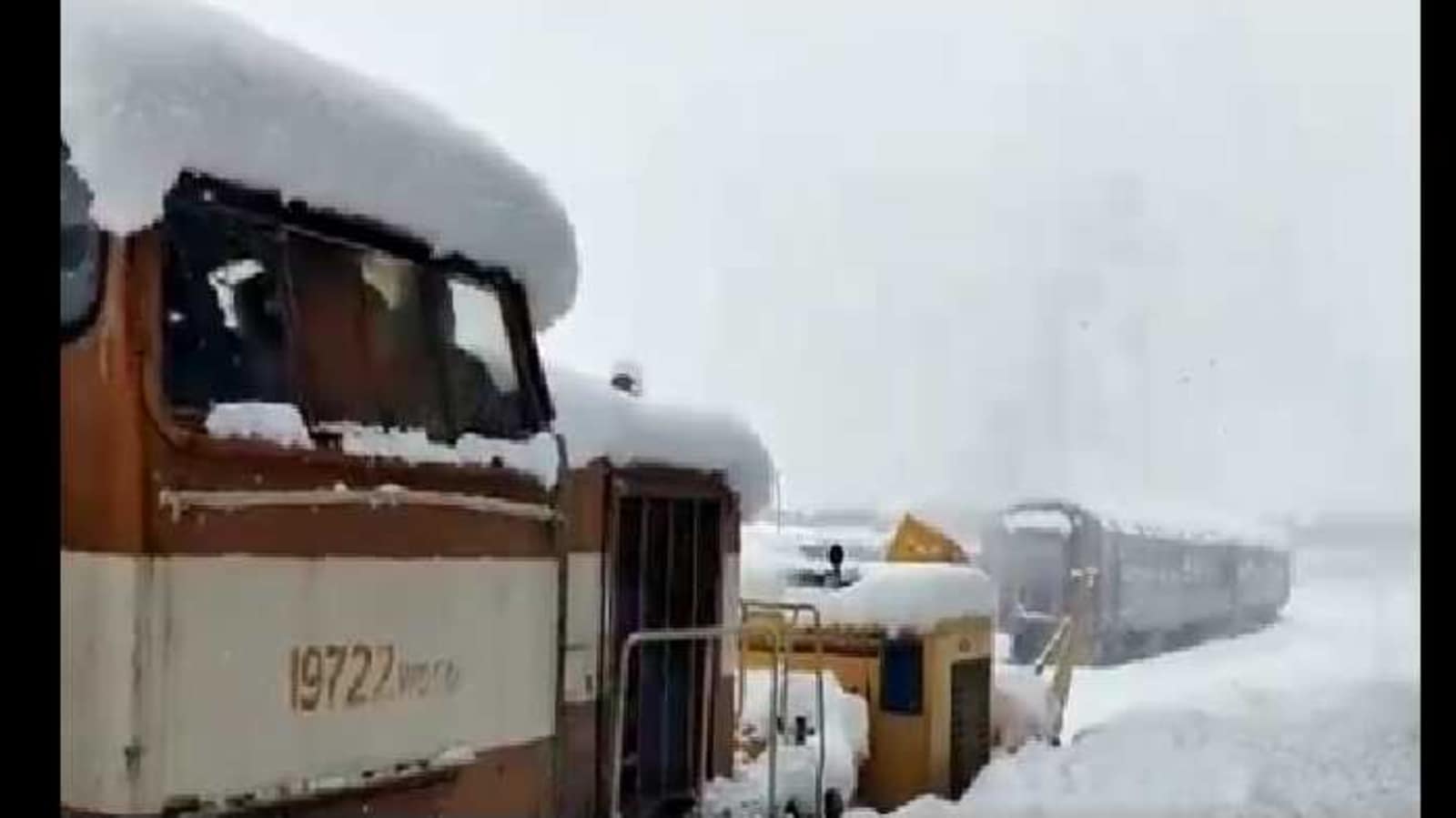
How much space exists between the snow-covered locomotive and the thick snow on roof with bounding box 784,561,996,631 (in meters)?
16.6

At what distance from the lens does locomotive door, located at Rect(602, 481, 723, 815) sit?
502cm

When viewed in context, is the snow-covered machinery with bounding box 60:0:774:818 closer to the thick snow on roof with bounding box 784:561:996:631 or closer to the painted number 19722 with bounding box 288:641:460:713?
the painted number 19722 with bounding box 288:641:460:713

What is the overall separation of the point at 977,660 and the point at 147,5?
7.02 meters

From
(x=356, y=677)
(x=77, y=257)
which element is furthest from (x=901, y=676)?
(x=77, y=257)

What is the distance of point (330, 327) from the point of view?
3.31 m

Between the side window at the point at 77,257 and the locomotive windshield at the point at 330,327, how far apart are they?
0.40 ft

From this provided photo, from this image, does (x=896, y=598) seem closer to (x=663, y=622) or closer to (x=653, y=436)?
(x=663, y=622)

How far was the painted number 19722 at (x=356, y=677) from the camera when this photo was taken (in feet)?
9.85

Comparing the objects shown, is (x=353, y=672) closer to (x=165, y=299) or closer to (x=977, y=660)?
(x=165, y=299)

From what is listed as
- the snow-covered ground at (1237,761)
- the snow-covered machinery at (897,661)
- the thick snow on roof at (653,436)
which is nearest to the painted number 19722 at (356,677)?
the thick snow on roof at (653,436)

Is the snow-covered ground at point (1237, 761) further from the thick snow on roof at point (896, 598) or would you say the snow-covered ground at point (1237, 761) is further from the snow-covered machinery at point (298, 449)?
the snow-covered machinery at point (298, 449)

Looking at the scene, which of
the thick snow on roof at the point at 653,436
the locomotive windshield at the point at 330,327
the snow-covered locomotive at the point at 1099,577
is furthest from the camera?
the snow-covered locomotive at the point at 1099,577

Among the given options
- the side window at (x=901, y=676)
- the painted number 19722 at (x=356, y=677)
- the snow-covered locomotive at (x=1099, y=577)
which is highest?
the painted number 19722 at (x=356, y=677)
